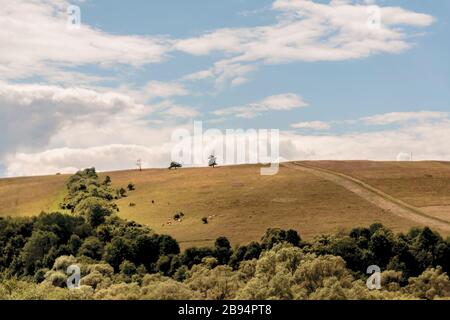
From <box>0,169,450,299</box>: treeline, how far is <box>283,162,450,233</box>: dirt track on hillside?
1386cm

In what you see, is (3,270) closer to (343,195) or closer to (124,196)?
(124,196)

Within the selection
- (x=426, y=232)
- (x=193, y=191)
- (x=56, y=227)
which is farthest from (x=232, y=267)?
(x=193, y=191)

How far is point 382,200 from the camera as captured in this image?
159625 mm

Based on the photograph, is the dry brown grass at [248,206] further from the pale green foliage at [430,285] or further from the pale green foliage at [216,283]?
the pale green foliage at [430,285]

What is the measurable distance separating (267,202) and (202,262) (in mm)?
45936

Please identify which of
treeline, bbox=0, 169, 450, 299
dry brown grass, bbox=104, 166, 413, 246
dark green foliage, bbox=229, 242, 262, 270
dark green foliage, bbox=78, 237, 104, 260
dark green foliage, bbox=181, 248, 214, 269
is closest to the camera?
treeline, bbox=0, 169, 450, 299

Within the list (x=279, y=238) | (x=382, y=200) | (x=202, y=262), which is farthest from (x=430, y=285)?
(x=382, y=200)

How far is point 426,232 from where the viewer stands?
407ft

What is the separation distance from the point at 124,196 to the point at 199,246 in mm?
60576

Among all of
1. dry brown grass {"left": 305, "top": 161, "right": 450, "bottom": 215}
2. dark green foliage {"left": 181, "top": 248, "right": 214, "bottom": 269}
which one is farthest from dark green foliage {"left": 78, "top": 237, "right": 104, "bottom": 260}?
dry brown grass {"left": 305, "top": 161, "right": 450, "bottom": 215}

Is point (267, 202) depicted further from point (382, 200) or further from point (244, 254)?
point (244, 254)

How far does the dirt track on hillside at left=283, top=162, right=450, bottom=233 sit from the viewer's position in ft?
461

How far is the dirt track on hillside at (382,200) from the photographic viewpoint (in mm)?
140500

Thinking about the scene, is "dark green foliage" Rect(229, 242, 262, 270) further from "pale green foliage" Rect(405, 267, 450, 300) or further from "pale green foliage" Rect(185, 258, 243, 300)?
"pale green foliage" Rect(405, 267, 450, 300)
